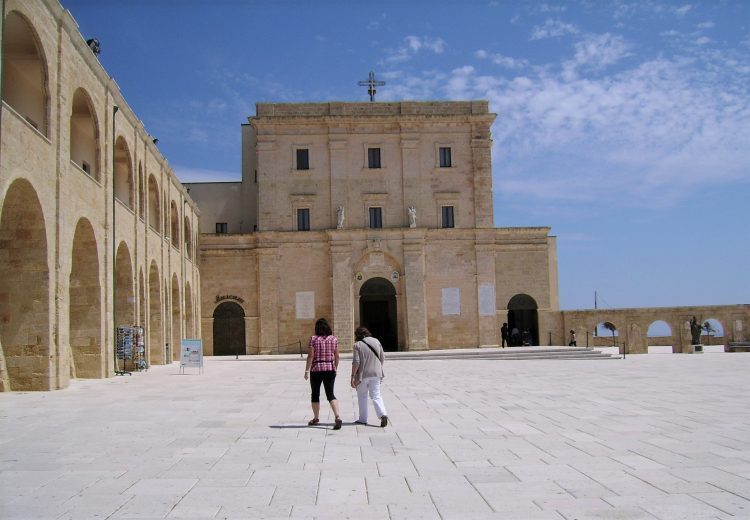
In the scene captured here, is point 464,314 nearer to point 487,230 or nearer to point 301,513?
point 487,230

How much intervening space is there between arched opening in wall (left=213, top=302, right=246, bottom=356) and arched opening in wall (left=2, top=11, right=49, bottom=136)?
2096 cm

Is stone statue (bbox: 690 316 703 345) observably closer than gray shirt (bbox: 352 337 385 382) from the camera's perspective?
No

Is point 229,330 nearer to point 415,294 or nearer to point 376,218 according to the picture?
point 376,218

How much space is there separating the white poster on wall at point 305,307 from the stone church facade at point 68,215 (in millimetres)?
10001

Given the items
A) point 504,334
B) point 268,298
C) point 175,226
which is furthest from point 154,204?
point 504,334

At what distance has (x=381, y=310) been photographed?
43.8 m

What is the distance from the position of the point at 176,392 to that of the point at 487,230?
27666 millimetres

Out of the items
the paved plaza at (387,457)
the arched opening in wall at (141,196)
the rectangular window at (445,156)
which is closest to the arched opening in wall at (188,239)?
the arched opening in wall at (141,196)

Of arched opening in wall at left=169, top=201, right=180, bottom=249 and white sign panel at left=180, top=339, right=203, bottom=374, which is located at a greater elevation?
arched opening in wall at left=169, top=201, right=180, bottom=249

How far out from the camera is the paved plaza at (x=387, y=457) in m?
6.79

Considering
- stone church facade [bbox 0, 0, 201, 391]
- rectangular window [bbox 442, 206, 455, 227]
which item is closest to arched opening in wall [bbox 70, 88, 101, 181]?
stone church facade [bbox 0, 0, 201, 391]

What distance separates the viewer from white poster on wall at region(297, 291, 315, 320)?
42.4 m

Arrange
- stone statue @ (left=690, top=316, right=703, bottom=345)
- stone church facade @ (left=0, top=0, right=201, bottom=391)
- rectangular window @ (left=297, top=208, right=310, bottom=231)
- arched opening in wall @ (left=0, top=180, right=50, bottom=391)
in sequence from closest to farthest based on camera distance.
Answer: stone church facade @ (left=0, top=0, right=201, bottom=391) → arched opening in wall @ (left=0, top=180, right=50, bottom=391) → stone statue @ (left=690, top=316, right=703, bottom=345) → rectangular window @ (left=297, top=208, right=310, bottom=231)

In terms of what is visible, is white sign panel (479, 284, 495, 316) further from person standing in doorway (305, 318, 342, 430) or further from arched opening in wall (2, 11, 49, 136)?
person standing in doorway (305, 318, 342, 430)
